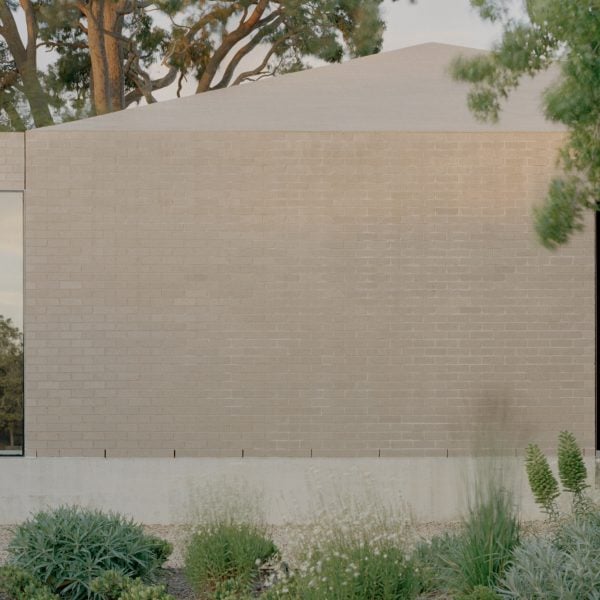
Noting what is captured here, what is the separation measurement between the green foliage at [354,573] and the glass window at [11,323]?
168 inches

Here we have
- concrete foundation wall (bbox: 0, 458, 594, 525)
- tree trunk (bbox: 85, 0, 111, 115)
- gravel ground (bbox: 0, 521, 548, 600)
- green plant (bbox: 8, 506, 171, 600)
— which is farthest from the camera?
tree trunk (bbox: 85, 0, 111, 115)

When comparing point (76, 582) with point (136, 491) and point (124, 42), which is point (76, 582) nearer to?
Result: point (136, 491)

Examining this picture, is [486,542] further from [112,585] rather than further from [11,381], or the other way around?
[11,381]

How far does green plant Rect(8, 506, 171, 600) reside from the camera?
584 centimetres

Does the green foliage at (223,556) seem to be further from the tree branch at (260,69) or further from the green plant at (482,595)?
the tree branch at (260,69)

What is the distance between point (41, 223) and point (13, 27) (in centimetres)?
971

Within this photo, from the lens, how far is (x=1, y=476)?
9086 mm

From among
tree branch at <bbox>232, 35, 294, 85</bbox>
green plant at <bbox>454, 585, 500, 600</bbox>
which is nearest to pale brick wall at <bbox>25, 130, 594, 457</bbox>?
green plant at <bbox>454, 585, 500, 600</bbox>

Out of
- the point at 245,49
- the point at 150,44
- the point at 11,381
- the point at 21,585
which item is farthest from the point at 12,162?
the point at 150,44

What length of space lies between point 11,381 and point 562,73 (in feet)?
16.9

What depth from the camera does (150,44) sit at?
719 inches

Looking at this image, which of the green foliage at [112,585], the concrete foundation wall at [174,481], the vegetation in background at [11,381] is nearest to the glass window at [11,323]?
the vegetation in background at [11,381]

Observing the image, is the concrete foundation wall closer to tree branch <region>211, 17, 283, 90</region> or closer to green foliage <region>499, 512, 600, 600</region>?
green foliage <region>499, 512, 600, 600</region>

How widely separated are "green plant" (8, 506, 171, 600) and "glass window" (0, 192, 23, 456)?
312 centimetres
